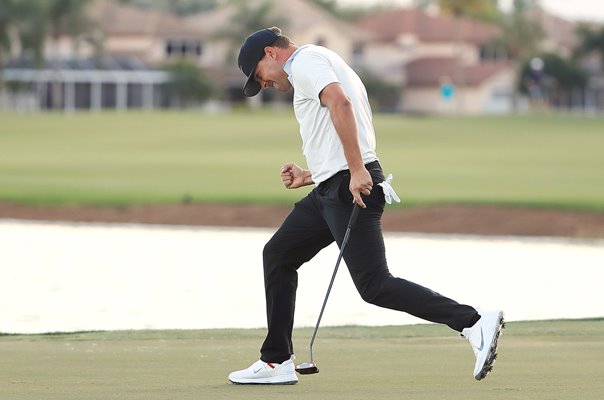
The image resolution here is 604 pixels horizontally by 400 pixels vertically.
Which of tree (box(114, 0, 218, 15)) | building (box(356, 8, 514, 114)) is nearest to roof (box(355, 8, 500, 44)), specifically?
building (box(356, 8, 514, 114))

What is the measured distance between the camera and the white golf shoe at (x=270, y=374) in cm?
780

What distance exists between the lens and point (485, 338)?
747 centimetres

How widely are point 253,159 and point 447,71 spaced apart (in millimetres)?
86930

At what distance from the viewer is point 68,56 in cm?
11962

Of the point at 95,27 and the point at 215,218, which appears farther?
the point at 95,27

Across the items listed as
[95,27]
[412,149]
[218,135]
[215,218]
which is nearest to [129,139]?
[218,135]

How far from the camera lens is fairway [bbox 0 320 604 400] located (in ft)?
24.0

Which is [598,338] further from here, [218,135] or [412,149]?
[218,135]

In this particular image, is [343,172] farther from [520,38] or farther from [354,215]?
[520,38]

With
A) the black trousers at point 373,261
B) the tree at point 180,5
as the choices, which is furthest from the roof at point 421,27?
the black trousers at point 373,261

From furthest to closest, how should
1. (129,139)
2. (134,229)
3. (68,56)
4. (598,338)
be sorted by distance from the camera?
(68,56)
(129,139)
(134,229)
(598,338)

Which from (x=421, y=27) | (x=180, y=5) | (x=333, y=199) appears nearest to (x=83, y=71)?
(x=421, y=27)

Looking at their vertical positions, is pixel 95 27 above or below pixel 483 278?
below

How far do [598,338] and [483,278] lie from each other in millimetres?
7369
